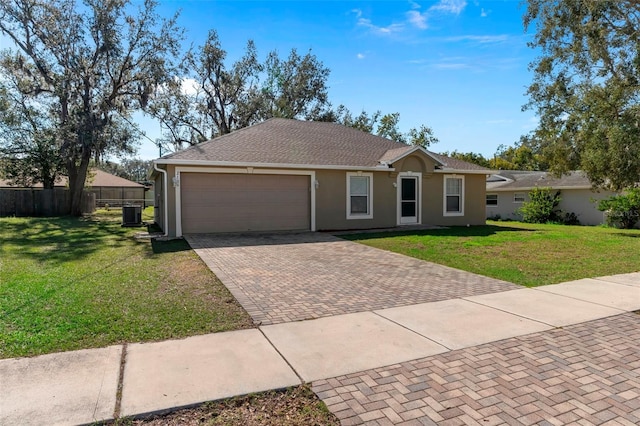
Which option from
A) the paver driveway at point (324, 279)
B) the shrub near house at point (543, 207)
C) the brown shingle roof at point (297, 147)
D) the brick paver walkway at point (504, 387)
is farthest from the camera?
the shrub near house at point (543, 207)

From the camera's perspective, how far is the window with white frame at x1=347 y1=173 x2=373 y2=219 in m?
15.5

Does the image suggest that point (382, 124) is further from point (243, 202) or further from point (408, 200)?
point (243, 202)

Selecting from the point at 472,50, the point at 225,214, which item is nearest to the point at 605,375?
the point at 225,214

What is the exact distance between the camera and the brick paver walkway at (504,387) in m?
2.94

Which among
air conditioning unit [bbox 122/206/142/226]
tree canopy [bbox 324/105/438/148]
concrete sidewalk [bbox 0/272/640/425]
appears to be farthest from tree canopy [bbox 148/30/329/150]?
concrete sidewalk [bbox 0/272/640/425]

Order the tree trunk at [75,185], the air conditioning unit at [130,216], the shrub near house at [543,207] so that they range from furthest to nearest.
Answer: the shrub near house at [543,207] < the tree trunk at [75,185] < the air conditioning unit at [130,216]

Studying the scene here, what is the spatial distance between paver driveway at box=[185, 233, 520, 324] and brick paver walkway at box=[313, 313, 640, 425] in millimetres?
1829

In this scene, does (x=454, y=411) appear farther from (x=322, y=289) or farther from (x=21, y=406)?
(x=322, y=289)

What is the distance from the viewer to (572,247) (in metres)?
11.7

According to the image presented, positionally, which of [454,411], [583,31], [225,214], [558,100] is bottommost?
[454,411]

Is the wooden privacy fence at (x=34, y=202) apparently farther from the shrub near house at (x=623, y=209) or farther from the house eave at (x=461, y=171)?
the shrub near house at (x=623, y=209)

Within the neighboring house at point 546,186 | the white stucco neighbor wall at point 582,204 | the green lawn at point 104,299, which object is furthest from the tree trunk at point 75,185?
the white stucco neighbor wall at point 582,204

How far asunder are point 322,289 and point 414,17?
10267 mm

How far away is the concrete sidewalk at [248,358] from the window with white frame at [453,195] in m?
11.8
